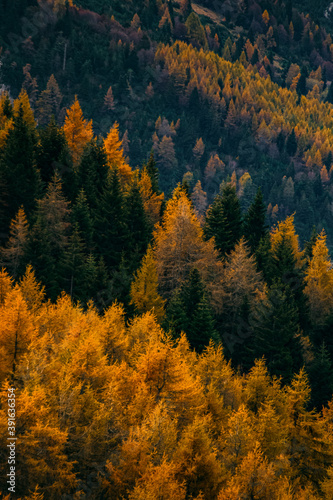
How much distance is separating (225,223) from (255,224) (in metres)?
4.28

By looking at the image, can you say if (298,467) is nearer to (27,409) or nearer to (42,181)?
(27,409)

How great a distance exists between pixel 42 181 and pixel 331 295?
33.2 metres

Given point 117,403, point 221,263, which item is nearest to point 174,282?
point 221,263

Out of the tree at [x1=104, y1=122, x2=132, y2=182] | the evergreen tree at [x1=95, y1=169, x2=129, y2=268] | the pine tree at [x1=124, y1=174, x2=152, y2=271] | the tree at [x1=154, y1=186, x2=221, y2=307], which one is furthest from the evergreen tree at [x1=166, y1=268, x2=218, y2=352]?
the tree at [x1=104, y1=122, x2=132, y2=182]

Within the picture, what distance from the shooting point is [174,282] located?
50.1m

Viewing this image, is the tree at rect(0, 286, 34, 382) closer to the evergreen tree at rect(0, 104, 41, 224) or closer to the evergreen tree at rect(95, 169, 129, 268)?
the evergreen tree at rect(95, 169, 129, 268)

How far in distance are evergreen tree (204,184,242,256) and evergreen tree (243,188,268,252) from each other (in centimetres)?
130

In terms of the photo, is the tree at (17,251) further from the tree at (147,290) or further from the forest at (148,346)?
the tree at (147,290)

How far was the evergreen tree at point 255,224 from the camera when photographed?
59250 millimetres

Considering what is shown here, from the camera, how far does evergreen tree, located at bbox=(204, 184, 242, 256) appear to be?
186 ft

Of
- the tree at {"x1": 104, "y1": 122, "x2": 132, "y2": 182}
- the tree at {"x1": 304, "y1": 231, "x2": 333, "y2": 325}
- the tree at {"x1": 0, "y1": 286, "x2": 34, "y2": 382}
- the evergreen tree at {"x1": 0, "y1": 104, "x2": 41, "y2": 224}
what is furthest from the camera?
the tree at {"x1": 104, "y1": 122, "x2": 132, "y2": 182}

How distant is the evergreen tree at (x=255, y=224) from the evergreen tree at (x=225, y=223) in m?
1.30

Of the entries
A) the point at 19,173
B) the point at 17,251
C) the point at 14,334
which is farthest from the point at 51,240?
the point at 14,334

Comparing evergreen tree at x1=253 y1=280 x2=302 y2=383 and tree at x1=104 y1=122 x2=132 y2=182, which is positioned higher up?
evergreen tree at x1=253 y1=280 x2=302 y2=383
